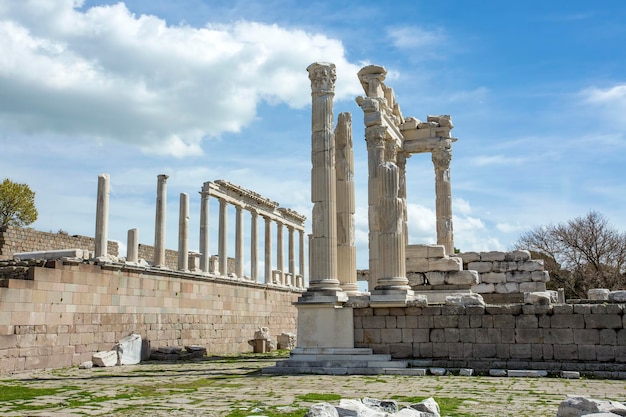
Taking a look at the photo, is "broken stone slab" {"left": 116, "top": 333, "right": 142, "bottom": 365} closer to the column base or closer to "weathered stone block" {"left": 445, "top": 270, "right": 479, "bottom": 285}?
the column base

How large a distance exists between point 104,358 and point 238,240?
15.0 meters

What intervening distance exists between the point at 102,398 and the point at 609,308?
11.3m

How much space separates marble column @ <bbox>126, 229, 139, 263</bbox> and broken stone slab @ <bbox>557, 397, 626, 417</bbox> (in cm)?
1823

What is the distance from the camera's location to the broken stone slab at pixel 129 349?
19.8m

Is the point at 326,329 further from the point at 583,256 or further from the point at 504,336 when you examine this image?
the point at 583,256

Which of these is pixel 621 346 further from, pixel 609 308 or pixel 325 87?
pixel 325 87

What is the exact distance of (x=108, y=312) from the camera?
66.6 ft

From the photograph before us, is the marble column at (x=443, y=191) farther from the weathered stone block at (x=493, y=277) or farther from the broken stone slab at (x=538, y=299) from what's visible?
the broken stone slab at (x=538, y=299)

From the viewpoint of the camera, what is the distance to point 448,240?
25.4 metres

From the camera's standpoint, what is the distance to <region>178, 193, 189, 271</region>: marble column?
2635 cm

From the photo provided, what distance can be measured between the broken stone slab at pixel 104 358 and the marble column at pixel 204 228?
9.32 m

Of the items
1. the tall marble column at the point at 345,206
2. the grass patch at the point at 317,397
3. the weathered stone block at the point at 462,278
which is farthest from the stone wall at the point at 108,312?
the weathered stone block at the point at 462,278

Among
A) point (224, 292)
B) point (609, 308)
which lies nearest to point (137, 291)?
point (224, 292)

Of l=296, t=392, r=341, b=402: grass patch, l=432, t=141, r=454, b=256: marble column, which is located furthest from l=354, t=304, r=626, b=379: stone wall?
l=432, t=141, r=454, b=256: marble column
